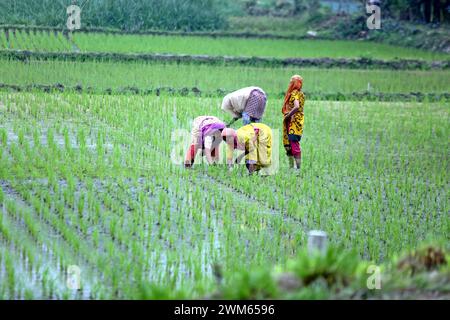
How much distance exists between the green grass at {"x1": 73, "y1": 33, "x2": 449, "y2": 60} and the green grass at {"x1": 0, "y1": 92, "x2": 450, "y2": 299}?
468cm

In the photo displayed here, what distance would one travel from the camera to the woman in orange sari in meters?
8.34

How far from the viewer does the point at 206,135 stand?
804cm

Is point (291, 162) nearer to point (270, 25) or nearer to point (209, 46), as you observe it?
point (209, 46)

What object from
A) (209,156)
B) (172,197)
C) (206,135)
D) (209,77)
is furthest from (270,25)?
(172,197)

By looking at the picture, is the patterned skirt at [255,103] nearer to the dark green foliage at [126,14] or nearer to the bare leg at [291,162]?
the bare leg at [291,162]

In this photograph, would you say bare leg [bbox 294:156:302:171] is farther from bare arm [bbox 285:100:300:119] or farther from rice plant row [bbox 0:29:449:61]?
rice plant row [bbox 0:29:449:61]

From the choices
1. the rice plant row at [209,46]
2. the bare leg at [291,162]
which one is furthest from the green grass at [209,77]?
the bare leg at [291,162]

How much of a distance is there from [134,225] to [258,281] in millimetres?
2242

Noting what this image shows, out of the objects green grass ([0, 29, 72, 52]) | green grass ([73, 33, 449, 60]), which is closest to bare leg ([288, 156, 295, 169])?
green grass ([0, 29, 72, 52])

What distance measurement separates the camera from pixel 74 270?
5.19 meters

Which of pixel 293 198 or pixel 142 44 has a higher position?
pixel 142 44
